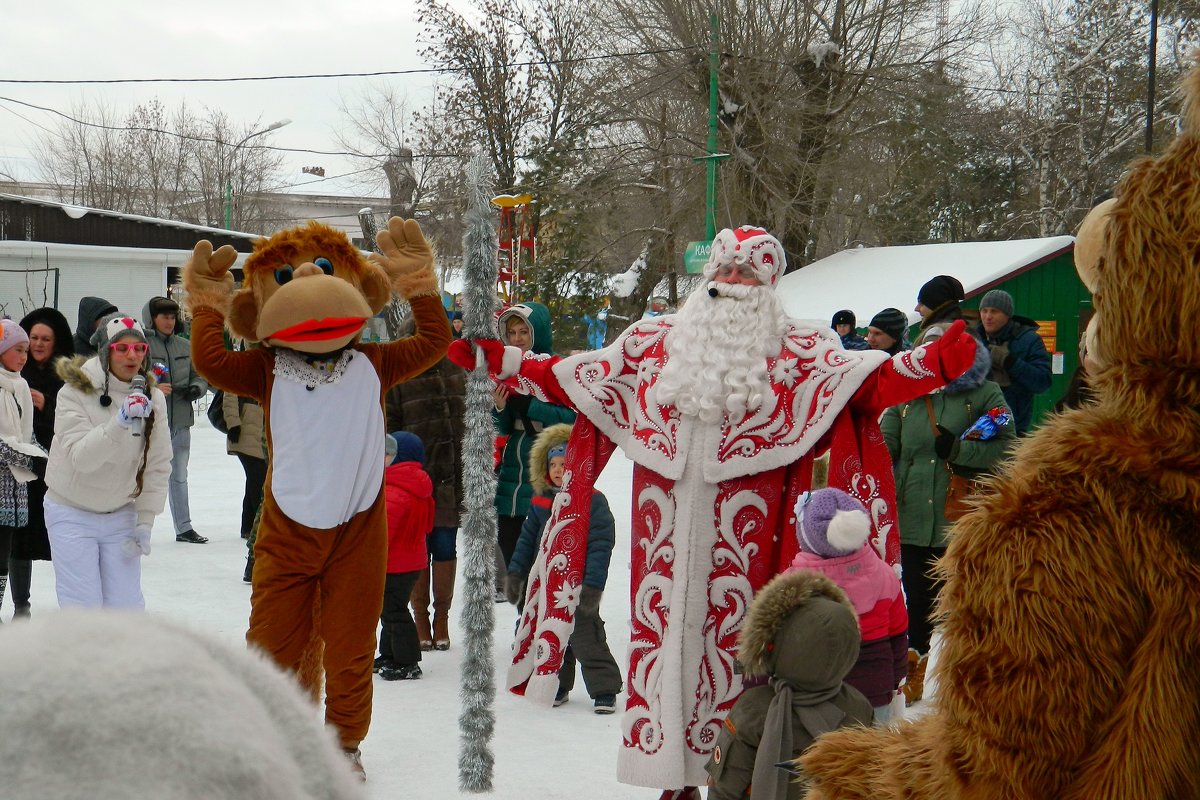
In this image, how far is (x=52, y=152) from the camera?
4019 cm

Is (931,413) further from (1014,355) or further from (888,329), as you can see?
(1014,355)

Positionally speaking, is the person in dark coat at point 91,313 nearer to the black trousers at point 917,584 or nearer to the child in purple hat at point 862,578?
the black trousers at point 917,584

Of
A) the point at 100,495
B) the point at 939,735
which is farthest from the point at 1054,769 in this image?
the point at 100,495

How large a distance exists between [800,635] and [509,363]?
1.40m

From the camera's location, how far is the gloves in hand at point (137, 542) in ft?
18.2

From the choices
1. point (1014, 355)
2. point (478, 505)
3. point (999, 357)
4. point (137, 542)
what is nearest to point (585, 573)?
point (478, 505)

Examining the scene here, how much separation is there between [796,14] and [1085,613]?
73.0 ft

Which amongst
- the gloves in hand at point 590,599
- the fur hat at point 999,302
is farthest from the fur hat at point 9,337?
the fur hat at point 999,302

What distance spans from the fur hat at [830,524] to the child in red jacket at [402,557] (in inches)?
110

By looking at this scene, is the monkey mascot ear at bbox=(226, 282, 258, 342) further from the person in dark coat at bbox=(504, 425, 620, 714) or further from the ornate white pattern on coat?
the person in dark coat at bbox=(504, 425, 620, 714)

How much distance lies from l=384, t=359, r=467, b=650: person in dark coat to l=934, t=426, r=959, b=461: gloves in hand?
2.57 metres

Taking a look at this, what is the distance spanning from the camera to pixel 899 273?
16.9m

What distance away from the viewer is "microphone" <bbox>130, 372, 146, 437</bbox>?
5508 millimetres

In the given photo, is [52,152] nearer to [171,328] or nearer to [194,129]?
[194,129]
